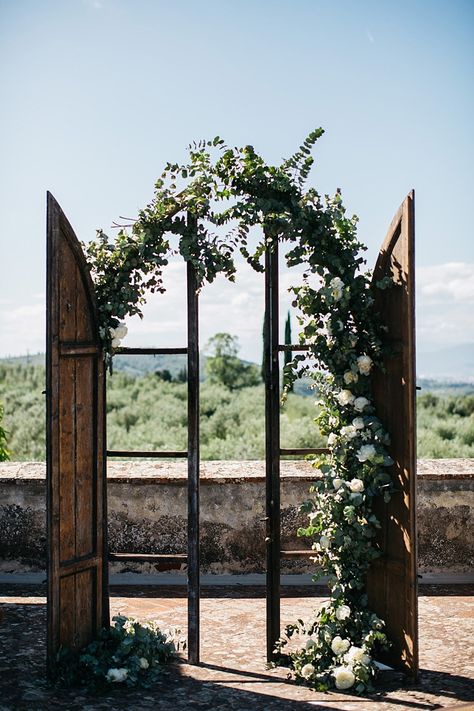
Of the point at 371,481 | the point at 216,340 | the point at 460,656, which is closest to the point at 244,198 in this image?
the point at 371,481

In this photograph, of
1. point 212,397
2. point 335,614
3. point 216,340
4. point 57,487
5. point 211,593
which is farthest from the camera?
point 216,340

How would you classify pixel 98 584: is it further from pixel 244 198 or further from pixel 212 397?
pixel 212 397

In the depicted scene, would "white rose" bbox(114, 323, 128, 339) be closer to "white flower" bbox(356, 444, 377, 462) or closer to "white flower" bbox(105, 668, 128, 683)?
"white flower" bbox(356, 444, 377, 462)

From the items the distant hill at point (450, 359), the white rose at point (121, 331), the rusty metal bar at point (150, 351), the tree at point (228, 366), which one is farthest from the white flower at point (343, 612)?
the distant hill at point (450, 359)

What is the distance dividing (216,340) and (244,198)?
21475mm

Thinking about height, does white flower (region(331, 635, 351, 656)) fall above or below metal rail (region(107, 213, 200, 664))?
below

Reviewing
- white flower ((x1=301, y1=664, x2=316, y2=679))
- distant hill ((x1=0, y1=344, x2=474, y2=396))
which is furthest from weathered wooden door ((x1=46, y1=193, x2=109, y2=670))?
distant hill ((x1=0, y1=344, x2=474, y2=396))

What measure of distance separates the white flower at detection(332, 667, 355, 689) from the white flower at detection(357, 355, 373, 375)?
1743 millimetres

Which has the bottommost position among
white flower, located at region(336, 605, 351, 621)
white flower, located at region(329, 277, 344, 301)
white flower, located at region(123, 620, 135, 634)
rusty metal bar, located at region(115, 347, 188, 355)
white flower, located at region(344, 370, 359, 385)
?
white flower, located at region(123, 620, 135, 634)

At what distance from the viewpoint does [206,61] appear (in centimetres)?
725

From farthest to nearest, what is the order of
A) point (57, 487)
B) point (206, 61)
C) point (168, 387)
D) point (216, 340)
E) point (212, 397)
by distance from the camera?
1. point (216, 340)
2. point (168, 387)
3. point (212, 397)
4. point (206, 61)
5. point (57, 487)

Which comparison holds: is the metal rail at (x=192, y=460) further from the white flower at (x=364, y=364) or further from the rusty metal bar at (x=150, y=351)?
the white flower at (x=364, y=364)

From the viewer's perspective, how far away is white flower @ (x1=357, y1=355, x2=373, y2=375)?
15.9ft

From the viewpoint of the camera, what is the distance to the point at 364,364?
4867 millimetres
